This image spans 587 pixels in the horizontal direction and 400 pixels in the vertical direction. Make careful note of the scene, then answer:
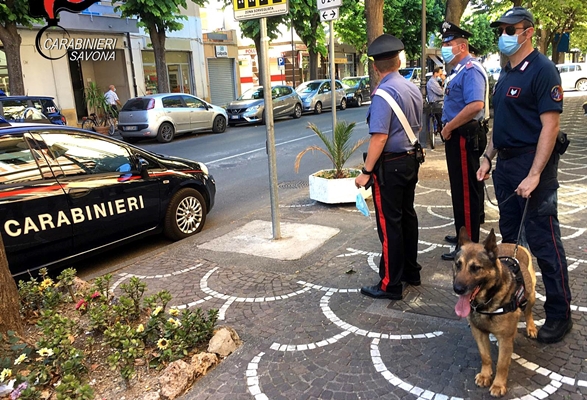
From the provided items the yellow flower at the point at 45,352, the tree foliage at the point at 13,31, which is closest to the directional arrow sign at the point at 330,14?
the yellow flower at the point at 45,352

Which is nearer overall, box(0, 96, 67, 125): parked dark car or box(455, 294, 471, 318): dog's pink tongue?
box(455, 294, 471, 318): dog's pink tongue

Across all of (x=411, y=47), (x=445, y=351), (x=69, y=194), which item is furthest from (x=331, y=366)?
(x=411, y=47)

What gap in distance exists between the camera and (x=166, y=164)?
6199mm

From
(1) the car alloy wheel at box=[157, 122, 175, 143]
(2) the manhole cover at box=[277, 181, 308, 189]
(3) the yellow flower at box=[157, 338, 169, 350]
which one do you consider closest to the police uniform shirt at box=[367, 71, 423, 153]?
(3) the yellow flower at box=[157, 338, 169, 350]

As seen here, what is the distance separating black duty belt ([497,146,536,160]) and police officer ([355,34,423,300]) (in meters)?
0.68

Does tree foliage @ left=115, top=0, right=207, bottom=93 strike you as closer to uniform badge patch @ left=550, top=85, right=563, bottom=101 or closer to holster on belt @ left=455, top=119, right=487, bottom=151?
holster on belt @ left=455, top=119, right=487, bottom=151

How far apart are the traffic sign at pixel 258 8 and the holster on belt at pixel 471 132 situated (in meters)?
2.12

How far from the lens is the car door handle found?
496 centimetres

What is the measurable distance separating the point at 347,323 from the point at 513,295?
4.26 feet

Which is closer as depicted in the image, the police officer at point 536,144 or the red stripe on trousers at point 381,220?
the police officer at point 536,144

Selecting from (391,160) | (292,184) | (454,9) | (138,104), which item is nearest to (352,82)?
(138,104)

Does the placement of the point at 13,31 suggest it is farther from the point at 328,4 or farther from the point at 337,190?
the point at 337,190

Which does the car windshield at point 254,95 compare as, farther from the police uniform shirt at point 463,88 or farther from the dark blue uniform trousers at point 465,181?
the dark blue uniform trousers at point 465,181

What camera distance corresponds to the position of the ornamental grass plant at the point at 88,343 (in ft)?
9.64
